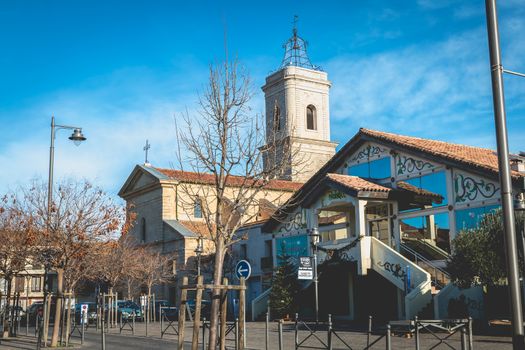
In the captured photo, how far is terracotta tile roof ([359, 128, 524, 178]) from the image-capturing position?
2668 cm

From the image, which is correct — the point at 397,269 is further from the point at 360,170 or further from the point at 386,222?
the point at 360,170

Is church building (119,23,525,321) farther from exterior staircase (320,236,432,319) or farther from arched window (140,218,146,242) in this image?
arched window (140,218,146,242)

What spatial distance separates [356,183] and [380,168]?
7.52ft

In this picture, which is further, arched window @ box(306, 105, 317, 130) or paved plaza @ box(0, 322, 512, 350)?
arched window @ box(306, 105, 317, 130)

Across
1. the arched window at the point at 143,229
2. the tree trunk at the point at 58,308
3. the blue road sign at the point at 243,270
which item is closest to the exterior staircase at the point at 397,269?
the blue road sign at the point at 243,270

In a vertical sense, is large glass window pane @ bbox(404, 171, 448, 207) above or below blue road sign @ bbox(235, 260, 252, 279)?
above

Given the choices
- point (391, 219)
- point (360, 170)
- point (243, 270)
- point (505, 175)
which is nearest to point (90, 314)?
point (360, 170)

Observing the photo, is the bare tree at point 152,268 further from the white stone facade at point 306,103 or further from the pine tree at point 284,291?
the white stone facade at point 306,103

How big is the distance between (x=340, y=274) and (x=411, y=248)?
4.24 m

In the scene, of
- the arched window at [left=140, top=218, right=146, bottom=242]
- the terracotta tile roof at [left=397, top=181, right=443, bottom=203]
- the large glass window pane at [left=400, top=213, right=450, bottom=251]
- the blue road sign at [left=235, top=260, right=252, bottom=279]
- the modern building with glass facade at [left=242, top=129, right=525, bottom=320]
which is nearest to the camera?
the blue road sign at [left=235, top=260, right=252, bottom=279]

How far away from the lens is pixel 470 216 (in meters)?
26.5

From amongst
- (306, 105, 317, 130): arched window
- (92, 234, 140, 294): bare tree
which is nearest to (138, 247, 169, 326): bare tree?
(92, 234, 140, 294): bare tree

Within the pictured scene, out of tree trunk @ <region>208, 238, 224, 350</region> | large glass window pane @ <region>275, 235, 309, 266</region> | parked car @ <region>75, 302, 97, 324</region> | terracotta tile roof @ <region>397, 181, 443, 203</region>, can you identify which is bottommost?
parked car @ <region>75, 302, 97, 324</region>

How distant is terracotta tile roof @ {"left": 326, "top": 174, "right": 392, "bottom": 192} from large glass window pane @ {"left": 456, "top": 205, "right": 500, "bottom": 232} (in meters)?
3.82
